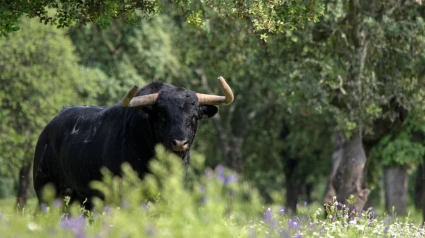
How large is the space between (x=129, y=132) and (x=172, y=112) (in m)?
0.68

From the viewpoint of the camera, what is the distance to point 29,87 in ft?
110

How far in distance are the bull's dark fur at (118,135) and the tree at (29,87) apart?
1829cm

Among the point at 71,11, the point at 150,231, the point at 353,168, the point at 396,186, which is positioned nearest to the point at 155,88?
the point at 71,11

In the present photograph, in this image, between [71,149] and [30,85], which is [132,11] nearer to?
[71,149]

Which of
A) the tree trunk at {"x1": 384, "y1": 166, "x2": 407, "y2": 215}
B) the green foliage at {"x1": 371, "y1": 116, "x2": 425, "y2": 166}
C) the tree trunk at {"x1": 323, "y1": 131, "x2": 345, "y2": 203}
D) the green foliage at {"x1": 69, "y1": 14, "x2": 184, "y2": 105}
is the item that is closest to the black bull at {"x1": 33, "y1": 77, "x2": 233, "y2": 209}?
the tree trunk at {"x1": 323, "y1": 131, "x2": 345, "y2": 203}

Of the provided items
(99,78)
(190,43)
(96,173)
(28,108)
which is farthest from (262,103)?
(96,173)

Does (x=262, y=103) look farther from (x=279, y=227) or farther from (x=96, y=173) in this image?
(x=279, y=227)

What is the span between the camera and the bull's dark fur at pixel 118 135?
12.6 m

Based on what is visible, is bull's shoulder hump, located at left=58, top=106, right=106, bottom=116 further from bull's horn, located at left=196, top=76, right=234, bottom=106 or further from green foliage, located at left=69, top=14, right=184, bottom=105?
green foliage, located at left=69, top=14, right=184, bottom=105

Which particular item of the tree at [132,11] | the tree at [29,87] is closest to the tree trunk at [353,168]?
the tree at [132,11]

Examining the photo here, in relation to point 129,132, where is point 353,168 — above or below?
below

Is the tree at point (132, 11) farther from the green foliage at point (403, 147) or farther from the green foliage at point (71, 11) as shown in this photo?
the green foliage at point (403, 147)

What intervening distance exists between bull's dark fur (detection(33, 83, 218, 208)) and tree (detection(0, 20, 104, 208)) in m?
18.3

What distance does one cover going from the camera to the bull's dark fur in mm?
12617
